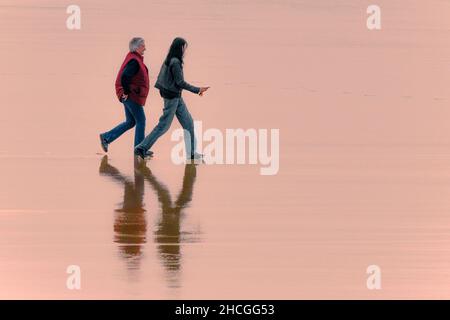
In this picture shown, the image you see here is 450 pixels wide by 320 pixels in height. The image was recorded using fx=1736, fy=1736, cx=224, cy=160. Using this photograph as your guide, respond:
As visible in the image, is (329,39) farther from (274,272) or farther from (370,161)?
(274,272)

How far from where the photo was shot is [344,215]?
52.0ft

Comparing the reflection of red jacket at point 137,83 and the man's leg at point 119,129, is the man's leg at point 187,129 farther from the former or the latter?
the man's leg at point 119,129

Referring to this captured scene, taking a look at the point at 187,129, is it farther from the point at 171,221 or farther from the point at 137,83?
the point at 171,221

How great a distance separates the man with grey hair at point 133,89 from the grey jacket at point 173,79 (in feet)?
0.76

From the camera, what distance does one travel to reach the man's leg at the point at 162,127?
19.6 metres

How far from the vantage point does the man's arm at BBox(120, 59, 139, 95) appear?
19.7 metres

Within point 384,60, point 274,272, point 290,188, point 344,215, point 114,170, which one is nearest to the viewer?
point 274,272

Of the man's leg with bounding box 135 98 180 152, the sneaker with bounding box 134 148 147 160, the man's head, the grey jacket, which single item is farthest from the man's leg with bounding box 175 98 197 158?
the man's head

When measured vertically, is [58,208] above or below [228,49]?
below

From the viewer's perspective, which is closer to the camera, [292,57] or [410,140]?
[410,140]

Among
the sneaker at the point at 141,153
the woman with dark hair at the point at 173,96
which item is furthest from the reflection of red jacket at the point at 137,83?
the sneaker at the point at 141,153

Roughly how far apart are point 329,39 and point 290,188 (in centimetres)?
2004

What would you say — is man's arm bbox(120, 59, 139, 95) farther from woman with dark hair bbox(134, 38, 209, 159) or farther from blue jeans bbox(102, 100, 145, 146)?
woman with dark hair bbox(134, 38, 209, 159)
